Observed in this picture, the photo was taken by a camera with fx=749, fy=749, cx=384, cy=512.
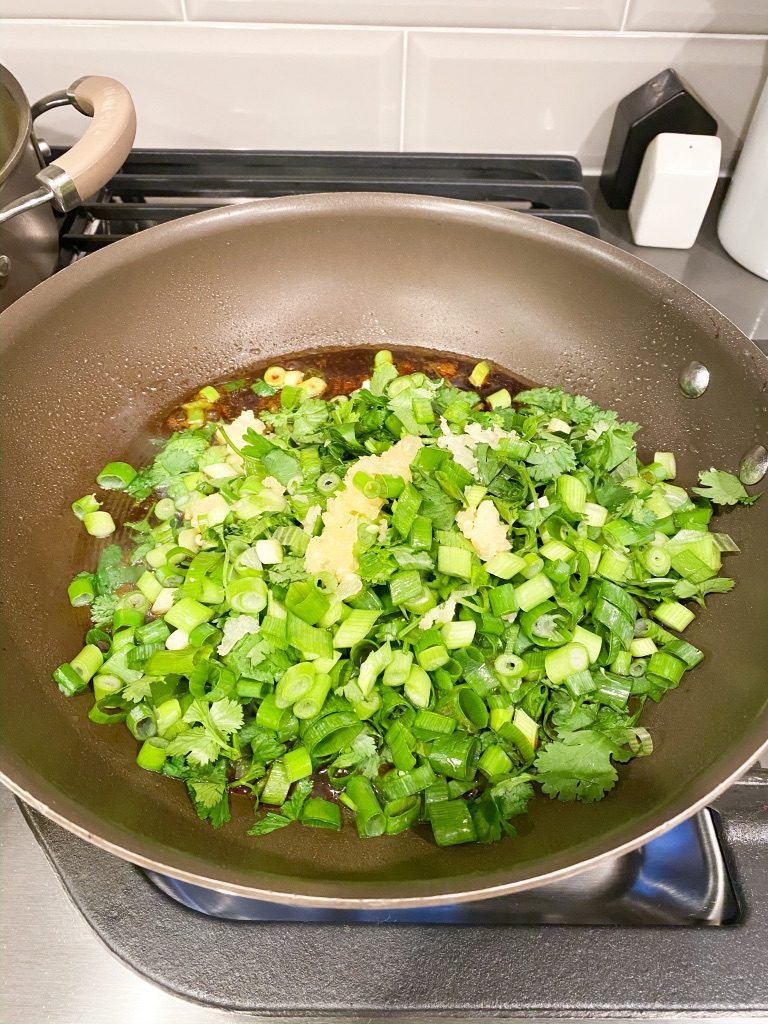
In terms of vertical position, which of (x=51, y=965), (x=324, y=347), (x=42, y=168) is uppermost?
(x=42, y=168)

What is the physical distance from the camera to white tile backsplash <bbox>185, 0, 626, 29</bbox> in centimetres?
166

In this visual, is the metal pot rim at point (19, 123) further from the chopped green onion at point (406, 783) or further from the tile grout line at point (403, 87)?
the chopped green onion at point (406, 783)

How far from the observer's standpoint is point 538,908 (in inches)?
42.0

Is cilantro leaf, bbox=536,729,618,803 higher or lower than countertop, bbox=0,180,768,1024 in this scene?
higher

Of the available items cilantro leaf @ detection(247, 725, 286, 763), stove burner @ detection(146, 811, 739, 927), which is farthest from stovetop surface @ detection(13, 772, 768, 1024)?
cilantro leaf @ detection(247, 725, 286, 763)

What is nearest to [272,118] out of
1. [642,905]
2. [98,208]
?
[98,208]

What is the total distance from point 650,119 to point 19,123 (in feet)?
4.49

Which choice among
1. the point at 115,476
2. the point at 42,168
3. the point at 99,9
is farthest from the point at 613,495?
the point at 99,9

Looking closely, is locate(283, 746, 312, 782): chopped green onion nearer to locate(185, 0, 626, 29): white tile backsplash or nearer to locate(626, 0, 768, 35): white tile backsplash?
locate(185, 0, 626, 29): white tile backsplash

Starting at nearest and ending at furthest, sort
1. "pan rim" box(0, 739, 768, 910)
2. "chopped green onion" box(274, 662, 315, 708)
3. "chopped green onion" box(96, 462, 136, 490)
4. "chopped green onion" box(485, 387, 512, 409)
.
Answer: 1. "pan rim" box(0, 739, 768, 910)
2. "chopped green onion" box(274, 662, 315, 708)
3. "chopped green onion" box(96, 462, 136, 490)
4. "chopped green onion" box(485, 387, 512, 409)

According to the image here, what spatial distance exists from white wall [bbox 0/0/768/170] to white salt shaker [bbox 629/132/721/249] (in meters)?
0.22

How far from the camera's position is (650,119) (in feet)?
5.76

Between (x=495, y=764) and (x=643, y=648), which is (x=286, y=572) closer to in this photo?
(x=495, y=764)

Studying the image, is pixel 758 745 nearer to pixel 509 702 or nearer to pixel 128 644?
pixel 509 702
